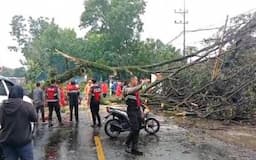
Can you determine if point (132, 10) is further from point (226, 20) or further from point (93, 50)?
point (226, 20)

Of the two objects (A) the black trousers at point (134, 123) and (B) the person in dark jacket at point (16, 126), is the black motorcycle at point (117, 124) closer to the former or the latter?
(A) the black trousers at point (134, 123)

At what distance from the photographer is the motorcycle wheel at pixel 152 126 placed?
1320 cm

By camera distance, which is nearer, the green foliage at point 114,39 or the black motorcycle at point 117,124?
the black motorcycle at point 117,124

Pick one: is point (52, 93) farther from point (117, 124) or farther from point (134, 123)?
point (134, 123)

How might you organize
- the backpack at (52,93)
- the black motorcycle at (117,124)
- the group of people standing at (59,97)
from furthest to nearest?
the backpack at (52,93)
the group of people standing at (59,97)
the black motorcycle at (117,124)

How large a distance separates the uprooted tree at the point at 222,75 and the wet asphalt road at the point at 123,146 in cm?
392

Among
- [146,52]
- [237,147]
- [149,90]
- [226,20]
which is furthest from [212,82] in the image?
[146,52]

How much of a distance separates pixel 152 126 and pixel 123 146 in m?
2.33

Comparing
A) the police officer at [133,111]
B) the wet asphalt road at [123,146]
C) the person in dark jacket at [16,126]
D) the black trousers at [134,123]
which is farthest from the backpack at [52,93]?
the person in dark jacket at [16,126]

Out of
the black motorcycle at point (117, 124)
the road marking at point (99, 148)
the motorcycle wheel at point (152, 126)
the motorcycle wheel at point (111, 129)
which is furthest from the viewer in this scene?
the motorcycle wheel at point (152, 126)

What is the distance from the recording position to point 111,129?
12406 mm

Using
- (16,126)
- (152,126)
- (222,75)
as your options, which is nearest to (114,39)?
(222,75)

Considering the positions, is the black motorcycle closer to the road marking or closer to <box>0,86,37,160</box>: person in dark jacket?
the road marking

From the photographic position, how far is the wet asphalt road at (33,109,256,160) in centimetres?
957
